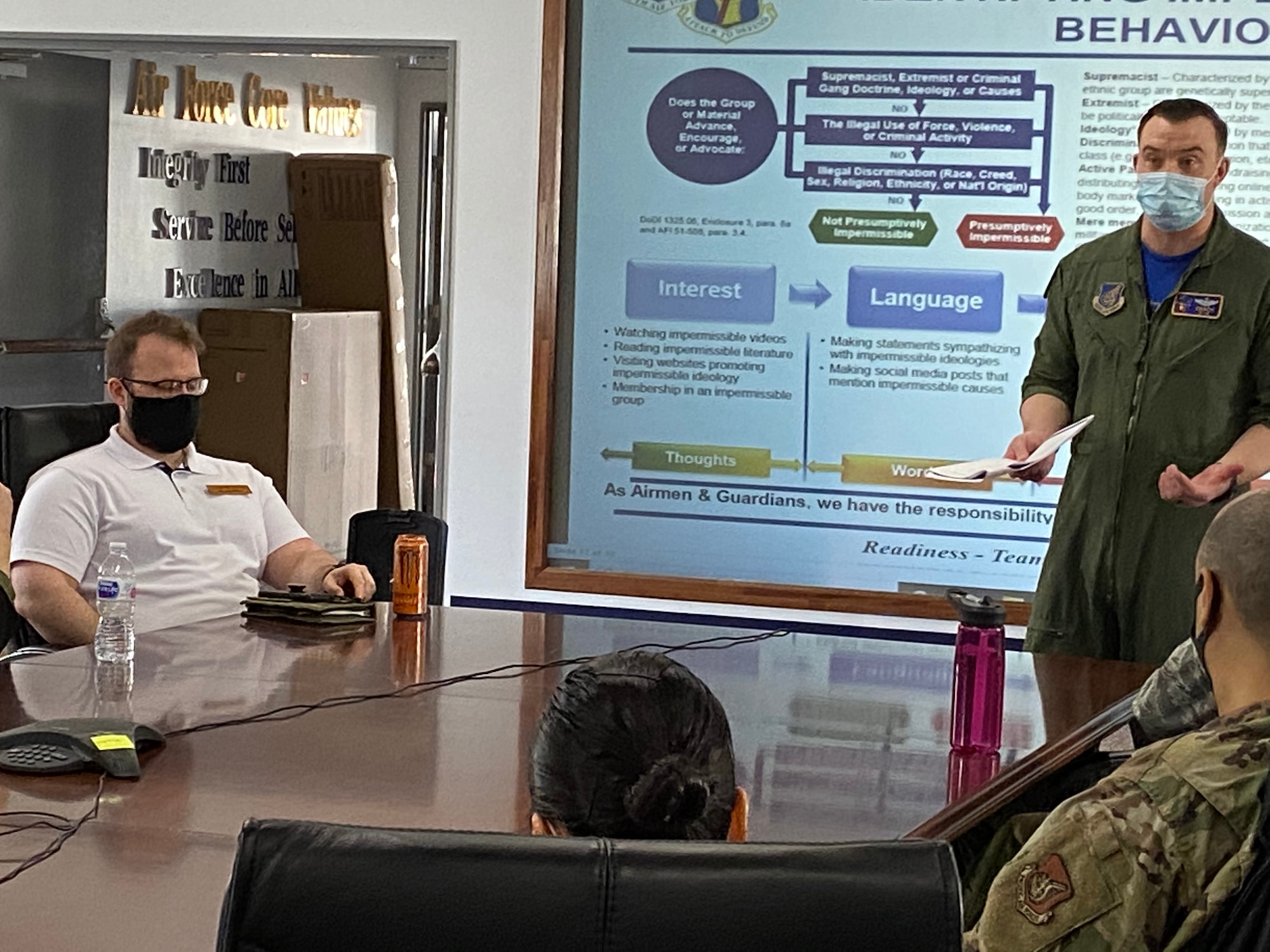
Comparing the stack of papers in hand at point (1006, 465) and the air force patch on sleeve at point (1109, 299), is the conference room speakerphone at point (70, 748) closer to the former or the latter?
the stack of papers in hand at point (1006, 465)

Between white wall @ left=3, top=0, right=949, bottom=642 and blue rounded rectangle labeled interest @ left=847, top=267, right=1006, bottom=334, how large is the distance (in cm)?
87

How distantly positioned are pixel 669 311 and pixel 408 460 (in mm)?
2828

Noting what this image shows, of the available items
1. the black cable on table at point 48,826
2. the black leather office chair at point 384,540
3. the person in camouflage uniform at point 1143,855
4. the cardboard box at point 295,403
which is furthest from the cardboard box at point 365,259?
the person in camouflage uniform at point 1143,855

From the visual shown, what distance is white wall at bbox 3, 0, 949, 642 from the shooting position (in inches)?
215

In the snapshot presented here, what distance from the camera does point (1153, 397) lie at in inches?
163

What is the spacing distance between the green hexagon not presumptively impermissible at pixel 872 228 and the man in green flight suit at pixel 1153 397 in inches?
37.2

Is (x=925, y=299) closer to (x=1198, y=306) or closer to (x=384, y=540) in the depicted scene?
(x=1198, y=306)

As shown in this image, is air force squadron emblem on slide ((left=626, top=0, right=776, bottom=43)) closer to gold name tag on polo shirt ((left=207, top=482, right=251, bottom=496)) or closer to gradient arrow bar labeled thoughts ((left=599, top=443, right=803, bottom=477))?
gradient arrow bar labeled thoughts ((left=599, top=443, right=803, bottom=477))

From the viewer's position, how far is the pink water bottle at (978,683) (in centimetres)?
274

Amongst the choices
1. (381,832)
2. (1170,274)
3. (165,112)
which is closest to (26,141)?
(165,112)

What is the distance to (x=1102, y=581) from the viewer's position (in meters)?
4.20

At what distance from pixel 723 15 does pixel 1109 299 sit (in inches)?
64.6

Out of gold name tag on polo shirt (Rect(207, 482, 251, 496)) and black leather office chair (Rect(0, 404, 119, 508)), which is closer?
gold name tag on polo shirt (Rect(207, 482, 251, 496))

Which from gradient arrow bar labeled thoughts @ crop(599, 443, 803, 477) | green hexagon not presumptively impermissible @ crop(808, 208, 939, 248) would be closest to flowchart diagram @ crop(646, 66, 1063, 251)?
green hexagon not presumptively impermissible @ crop(808, 208, 939, 248)
